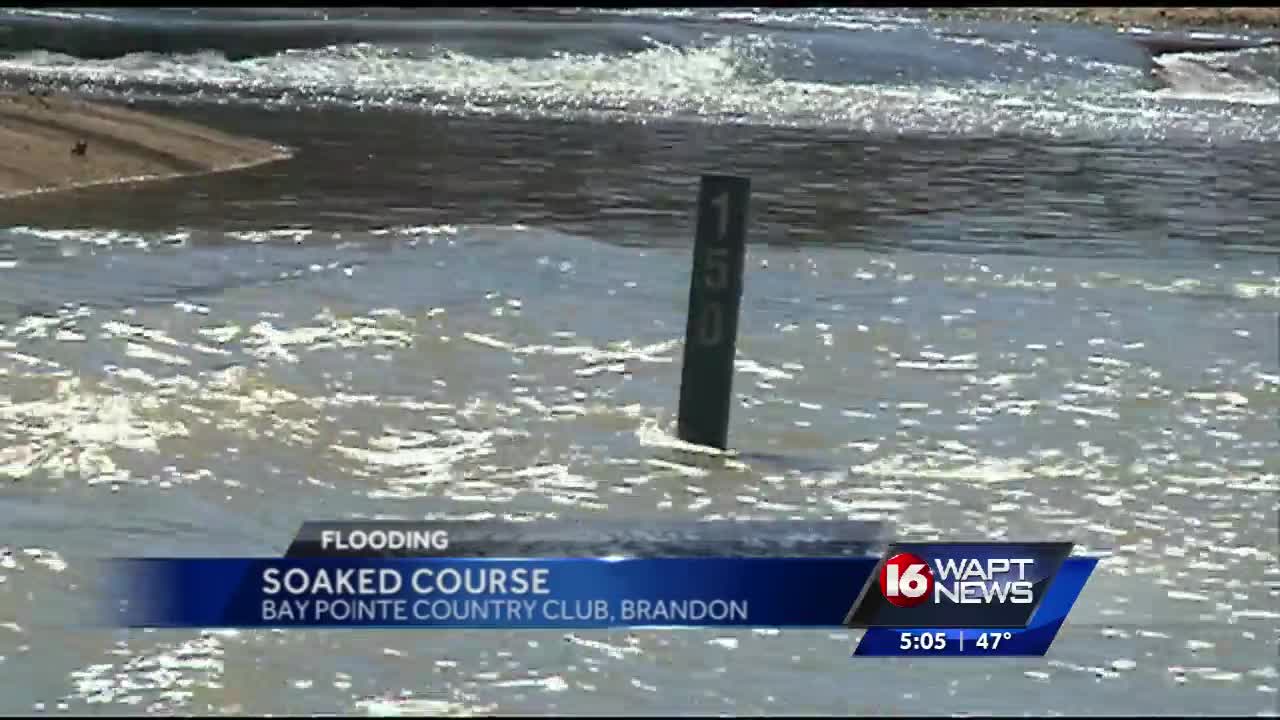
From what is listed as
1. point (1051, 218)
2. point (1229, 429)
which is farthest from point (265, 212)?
point (1229, 429)

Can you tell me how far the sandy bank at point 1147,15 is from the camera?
4753 cm

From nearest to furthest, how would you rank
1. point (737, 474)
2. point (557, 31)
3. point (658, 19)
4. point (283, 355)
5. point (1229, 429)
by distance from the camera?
point (737, 474) → point (1229, 429) → point (283, 355) → point (557, 31) → point (658, 19)

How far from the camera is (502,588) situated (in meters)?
5.31

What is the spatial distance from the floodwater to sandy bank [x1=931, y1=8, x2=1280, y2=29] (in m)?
27.8

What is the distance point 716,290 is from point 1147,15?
4293 centimetres

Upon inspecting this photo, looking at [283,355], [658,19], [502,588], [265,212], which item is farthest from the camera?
[658,19]

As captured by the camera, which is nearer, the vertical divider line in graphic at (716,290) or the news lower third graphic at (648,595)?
the news lower third graphic at (648,595)

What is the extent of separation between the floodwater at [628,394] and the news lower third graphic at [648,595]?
8 cm

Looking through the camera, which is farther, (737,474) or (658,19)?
(658,19)

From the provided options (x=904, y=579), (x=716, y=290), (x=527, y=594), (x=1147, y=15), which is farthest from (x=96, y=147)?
(x=1147, y=15)

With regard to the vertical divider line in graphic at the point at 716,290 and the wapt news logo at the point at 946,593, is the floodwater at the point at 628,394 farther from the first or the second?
the vertical divider line in graphic at the point at 716,290

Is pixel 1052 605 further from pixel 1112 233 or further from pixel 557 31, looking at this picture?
pixel 557 31

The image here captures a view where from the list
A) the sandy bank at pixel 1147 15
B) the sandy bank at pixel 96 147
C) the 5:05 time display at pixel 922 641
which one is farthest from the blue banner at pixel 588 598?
the sandy bank at pixel 1147 15

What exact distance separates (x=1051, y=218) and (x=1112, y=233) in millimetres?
812
